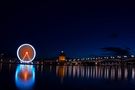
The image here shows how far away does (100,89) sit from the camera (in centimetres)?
2381

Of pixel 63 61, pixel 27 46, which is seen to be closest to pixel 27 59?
pixel 27 46

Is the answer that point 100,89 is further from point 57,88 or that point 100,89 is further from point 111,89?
point 57,88

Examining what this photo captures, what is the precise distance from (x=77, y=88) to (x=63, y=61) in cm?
12471

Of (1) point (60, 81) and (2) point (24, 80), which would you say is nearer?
(2) point (24, 80)

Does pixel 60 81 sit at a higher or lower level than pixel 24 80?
lower

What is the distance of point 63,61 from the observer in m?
148

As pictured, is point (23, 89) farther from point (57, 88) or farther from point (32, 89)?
point (57, 88)

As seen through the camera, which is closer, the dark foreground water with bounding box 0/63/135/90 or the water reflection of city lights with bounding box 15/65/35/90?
the water reflection of city lights with bounding box 15/65/35/90

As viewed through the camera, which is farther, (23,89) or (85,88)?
(85,88)

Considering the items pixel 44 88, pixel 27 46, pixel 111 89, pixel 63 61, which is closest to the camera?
pixel 44 88

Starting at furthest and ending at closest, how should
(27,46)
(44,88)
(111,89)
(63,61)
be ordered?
(63,61) < (27,46) < (111,89) < (44,88)

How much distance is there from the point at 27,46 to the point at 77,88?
4756cm

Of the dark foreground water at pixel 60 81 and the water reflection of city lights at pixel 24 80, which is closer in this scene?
the water reflection of city lights at pixel 24 80

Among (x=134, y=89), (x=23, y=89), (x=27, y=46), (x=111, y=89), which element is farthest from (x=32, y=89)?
(x=27, y=46)
